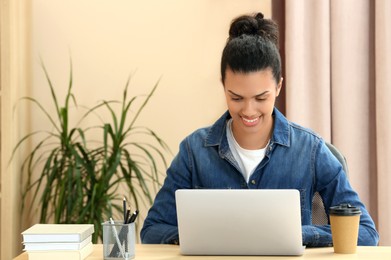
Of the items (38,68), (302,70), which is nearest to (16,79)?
(38,68)

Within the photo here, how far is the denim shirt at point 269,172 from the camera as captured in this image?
2.34m

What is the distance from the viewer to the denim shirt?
7.69 ft

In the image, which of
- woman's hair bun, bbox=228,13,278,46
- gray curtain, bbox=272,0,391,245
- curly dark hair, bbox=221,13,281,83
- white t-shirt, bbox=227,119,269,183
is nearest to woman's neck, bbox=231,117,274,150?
white t-shirt, bbox=227,119,269,183

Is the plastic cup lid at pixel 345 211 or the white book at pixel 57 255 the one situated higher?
the plastic cup lid at pixel 345 211

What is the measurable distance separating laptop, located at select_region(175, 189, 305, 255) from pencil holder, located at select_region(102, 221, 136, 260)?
132 millimetres

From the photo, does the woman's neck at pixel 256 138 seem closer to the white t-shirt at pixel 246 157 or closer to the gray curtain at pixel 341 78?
the white t-shirt at pixel 246 157

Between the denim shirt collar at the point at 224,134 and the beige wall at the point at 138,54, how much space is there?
1253mm

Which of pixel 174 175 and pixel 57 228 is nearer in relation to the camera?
pixel 57 228

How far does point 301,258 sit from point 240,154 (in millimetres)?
550

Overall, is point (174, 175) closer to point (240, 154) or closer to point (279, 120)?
point (240, 154)

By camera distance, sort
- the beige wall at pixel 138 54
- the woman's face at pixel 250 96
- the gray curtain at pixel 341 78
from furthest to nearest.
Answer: the beige wall at pixel 138 54 → the gray curtain at pixel 341 78 → the woman's face at pixel 250 96

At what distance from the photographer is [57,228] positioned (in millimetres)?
2031

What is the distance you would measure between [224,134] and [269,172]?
0.63 feet

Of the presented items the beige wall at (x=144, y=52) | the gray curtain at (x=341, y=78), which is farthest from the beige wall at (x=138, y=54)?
the gray curtain at (x=341, y=78)
